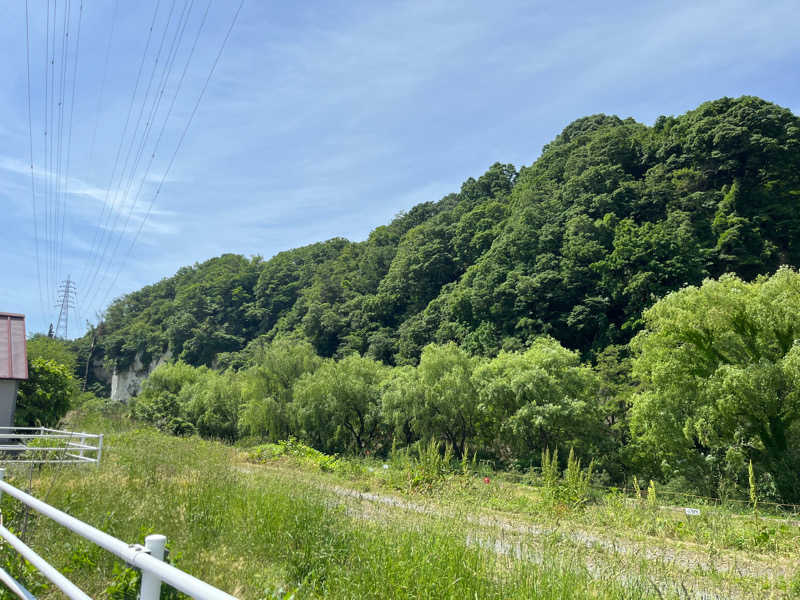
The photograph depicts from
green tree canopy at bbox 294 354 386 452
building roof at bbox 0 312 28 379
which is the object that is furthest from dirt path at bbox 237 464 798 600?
green tree canopy at bbox 294 354 386 452

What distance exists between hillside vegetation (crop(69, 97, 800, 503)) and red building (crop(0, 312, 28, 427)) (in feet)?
50.9

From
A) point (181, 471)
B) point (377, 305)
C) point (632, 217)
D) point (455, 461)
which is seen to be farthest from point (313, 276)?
point (181, 471)

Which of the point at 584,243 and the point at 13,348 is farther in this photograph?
the point at 584,243

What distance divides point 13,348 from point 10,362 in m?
1.02

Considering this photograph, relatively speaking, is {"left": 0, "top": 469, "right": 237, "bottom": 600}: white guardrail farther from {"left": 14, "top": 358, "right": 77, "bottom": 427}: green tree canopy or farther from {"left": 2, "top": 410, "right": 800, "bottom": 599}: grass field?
{"left": 14, "top": 358, "right": 77, "bottom": 427}: green tree canopy

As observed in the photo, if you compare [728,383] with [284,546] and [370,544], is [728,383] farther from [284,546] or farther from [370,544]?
[284,546]

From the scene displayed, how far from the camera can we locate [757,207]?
4225cm

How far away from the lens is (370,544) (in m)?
4.73

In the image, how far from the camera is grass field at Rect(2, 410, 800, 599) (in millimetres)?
3746

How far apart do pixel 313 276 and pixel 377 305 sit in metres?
24.4

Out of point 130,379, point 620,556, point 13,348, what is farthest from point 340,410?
point 130,379

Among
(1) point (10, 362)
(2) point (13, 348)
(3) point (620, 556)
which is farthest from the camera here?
(2) point (13, 348)

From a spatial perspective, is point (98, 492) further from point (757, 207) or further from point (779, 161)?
point (779, 161)

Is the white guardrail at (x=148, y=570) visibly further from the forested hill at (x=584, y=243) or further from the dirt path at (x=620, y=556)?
the forested hill at (x=584, y=243)
